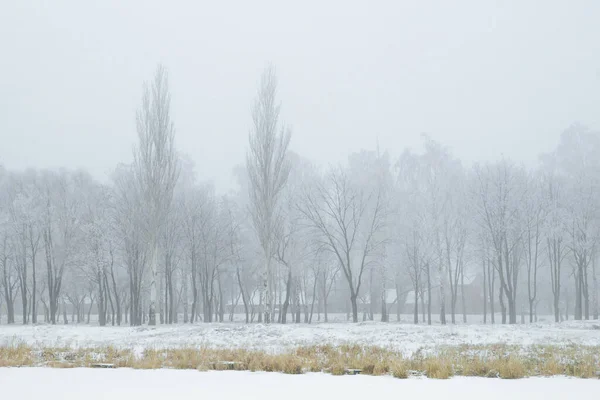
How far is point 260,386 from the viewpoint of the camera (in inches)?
338

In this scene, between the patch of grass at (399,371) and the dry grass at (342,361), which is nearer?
the patch of grass at (399,371)

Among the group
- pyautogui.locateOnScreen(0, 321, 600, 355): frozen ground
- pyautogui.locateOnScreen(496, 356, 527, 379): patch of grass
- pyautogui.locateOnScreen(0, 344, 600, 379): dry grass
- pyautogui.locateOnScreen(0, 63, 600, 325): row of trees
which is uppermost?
pyautogui.locateOnScreen(0, 63, 600, 325): row of trees

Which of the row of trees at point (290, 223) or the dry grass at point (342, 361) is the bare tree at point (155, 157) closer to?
the row of trees at point (290, 223)

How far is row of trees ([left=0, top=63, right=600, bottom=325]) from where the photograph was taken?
110ft

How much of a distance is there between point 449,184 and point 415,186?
11.8 feet

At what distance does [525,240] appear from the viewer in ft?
120

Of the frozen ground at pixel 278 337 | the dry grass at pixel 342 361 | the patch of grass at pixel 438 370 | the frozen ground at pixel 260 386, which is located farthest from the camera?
the frozen ground at pixel 278 337

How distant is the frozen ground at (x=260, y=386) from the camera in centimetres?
779

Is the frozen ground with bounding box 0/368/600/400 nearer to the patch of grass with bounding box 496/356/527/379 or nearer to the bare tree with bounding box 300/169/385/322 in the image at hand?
the patch of grass with bounding box 496/356/527/379

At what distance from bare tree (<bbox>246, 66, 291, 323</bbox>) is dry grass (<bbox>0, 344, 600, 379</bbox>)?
18168mm

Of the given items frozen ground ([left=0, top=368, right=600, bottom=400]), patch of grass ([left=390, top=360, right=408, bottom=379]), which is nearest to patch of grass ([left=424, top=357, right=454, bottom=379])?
frozen ground ([left=0, top=368, right=600, bottom=400])

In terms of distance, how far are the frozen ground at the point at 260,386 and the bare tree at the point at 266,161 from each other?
2215cm

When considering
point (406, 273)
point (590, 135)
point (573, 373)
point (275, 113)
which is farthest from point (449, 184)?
point (573, 373)

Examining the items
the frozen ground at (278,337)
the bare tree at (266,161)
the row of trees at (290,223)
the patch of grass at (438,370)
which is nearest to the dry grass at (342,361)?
the patch of grass at (438,370)
